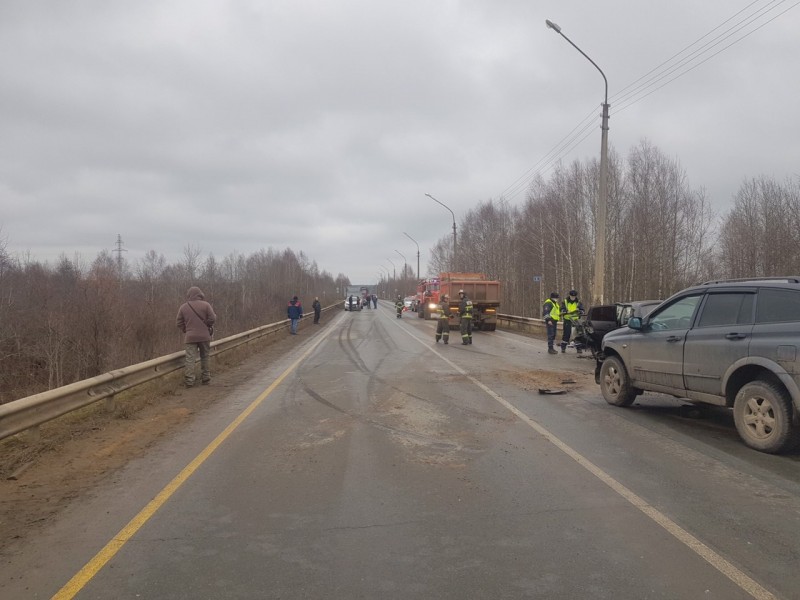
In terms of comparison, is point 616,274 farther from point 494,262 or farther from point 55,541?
point 55,541

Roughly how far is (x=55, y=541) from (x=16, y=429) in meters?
2.47

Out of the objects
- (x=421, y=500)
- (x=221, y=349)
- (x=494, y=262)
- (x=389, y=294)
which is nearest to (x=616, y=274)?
(x=494, y=262)

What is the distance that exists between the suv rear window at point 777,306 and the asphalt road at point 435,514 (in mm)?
1443

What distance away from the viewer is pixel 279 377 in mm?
12109

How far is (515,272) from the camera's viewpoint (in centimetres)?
5616

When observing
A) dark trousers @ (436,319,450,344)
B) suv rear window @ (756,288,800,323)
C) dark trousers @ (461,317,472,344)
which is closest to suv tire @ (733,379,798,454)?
suv rear window @ (756,288,800,323)

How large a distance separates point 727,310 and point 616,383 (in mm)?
2403

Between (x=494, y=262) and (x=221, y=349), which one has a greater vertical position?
→ (x=494, y=262)

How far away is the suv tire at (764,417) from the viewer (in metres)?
5.55

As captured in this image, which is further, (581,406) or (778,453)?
(581,406)

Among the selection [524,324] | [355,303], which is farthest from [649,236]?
[355,303]

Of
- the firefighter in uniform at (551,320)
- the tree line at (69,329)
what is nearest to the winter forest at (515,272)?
the tree line at (69,329)

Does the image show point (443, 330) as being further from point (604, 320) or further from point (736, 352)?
point (736, 352)

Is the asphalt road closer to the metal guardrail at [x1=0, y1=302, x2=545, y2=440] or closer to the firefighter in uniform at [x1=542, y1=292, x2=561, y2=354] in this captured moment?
the metal guardrail at [x1=0, y1=302, x2=545, y2=440]
